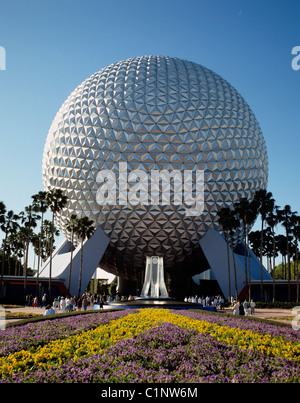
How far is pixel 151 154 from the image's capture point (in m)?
35.1

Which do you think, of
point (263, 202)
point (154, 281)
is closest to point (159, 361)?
point (154, 281)

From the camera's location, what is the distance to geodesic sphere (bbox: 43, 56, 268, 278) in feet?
116

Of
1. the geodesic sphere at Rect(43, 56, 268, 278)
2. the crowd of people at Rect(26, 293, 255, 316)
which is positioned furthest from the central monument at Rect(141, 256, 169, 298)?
the geodesic sphere at Rect(43, 56, 268, 278)

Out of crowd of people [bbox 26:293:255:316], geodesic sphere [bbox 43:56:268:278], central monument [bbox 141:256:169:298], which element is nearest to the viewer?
crowd of people [bbox 26:293:255:316]

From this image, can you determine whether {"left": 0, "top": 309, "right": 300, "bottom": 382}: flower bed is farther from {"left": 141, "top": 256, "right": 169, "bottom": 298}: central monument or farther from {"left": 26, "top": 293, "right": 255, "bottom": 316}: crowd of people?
{"left": 141, "top": 256, "right": 169, "bottom": 298}: central monument

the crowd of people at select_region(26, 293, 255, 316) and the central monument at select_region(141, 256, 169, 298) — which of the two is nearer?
the crowd of people at select_region(26, 293, 255, 316)

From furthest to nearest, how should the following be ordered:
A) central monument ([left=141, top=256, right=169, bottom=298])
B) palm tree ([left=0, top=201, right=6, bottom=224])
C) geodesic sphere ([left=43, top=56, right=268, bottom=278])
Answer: palm tree ([left=0, top=201, right=6, bottom=224])
geodesic sphere ([left=43, top=56, right=268, bottom=278])
central monument ([left=141, top=256, right=169, bottom=298])

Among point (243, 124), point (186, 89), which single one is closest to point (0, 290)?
point (186, 89)

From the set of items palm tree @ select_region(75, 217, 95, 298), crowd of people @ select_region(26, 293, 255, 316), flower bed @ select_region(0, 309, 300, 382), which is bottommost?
crowd of people @ select_region(26, 293, 255, 316)

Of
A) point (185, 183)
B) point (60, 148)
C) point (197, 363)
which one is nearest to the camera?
point (197, 363)

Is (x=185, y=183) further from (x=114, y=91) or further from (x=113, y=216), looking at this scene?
(x=114, y=91)

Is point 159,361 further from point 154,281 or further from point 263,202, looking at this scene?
point 263,202

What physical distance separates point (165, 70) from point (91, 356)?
3665 centimetres

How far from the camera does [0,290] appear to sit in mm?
38531
